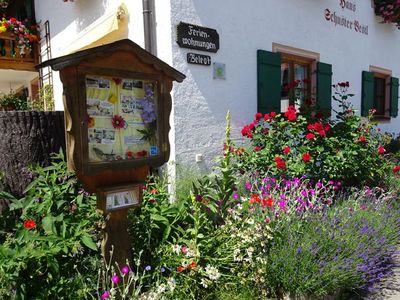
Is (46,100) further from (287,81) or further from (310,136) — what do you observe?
(310,136)

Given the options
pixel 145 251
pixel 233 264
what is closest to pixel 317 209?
pixel 233 264

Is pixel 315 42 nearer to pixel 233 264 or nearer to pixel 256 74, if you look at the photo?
pixel 256 74

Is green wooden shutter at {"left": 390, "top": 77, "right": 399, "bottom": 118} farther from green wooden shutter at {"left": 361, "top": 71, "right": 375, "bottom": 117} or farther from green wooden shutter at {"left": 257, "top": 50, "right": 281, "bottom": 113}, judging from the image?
green wooden shutter at {"left": 257, "top": 50, "right": 281, "bottom": 113}

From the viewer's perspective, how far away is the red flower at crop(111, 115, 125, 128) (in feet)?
6.64

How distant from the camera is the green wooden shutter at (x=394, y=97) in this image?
9555 mm

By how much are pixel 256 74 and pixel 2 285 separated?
15.1 ft

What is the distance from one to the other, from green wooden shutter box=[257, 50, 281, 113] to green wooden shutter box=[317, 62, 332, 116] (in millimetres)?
1227

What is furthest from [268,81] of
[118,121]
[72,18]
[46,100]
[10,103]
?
[10,103]

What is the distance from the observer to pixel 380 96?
9.84 metres

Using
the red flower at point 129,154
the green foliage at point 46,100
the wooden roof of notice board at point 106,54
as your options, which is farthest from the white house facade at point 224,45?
the red flower at point 129,154

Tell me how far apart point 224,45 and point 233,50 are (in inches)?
7.6

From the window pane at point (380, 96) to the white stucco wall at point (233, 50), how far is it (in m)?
3.04

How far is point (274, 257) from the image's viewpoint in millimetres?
2654

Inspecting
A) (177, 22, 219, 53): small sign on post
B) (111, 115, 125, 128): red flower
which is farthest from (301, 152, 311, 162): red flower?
(111, 115, 125, 128): red flower
